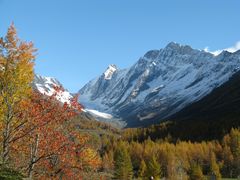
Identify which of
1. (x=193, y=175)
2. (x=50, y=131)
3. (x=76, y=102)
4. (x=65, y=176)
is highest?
(x=193, y=175)

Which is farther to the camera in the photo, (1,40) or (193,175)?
(193,175)

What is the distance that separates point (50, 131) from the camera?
76.6ft

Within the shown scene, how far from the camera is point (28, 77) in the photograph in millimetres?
23344

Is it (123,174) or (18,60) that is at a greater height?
(123,174)

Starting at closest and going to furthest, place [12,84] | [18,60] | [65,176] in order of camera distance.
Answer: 1. [12,84]
2. [18,60]
3. [65,176]

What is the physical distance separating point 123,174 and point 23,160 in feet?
491

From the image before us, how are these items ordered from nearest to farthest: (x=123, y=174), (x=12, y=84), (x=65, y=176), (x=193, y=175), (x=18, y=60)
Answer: (x=12, y=84), (x=18, y=60), (x=65, y=176), (x=193, y=175), (x=123, y=174)

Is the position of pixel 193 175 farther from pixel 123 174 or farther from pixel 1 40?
pixel 1 40

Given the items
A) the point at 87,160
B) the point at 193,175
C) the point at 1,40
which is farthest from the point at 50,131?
the point at 193,175

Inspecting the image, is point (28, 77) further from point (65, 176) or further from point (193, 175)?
point (193, 175)

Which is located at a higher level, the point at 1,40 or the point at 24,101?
the point at 1,40

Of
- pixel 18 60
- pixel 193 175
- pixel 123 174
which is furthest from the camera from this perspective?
pixel 123 174

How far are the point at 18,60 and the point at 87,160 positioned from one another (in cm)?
788

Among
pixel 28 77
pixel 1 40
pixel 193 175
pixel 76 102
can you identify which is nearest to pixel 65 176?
pixel 76 102
